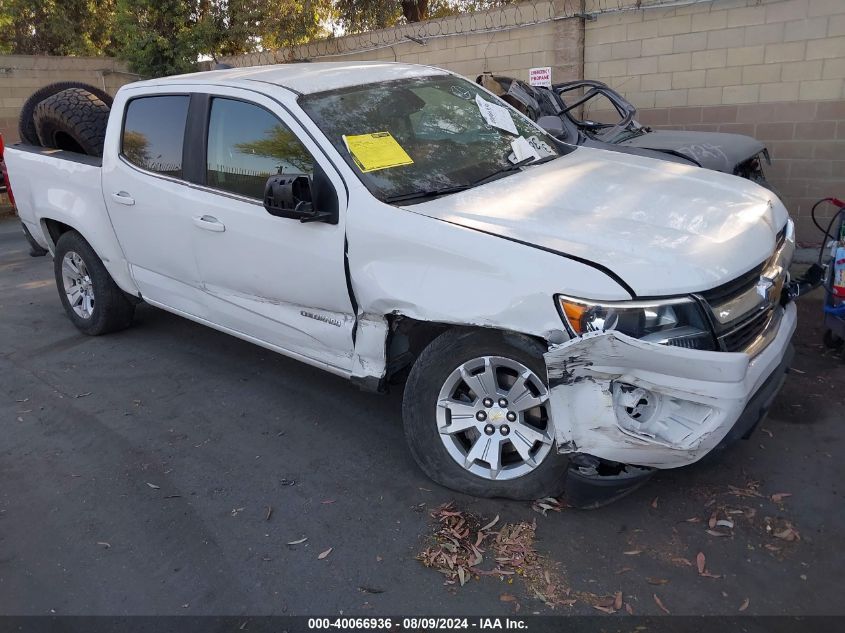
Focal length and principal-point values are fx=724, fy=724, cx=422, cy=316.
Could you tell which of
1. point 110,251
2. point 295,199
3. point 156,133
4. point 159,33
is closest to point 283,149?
point 295,199

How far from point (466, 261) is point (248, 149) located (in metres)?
1.67

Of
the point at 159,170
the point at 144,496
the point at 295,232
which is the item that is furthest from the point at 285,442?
the point at 159,170

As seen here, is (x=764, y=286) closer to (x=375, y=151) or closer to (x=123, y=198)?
(x=375, y=151)

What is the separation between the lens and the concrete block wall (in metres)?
6.79

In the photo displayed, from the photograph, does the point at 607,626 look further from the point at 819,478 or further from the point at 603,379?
the point at 819,478

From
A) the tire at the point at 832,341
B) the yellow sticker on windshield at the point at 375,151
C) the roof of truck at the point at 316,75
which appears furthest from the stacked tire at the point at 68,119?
the tire at the point at 832,341

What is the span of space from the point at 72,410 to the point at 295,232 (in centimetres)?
210

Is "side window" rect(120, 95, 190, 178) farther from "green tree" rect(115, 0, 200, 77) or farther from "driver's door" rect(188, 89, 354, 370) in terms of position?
"green tree" rect(115, 0, 200, 77)

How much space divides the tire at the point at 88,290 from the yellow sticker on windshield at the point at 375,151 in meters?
2.84

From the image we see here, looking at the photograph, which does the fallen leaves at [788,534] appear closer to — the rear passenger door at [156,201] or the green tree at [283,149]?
the green tree at [283,149]

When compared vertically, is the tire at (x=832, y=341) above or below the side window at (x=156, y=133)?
below

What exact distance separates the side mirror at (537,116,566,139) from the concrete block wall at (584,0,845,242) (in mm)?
2131

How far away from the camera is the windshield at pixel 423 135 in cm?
362

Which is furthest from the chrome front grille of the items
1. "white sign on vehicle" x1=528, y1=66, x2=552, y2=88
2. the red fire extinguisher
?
"white sign on vehicle" x1=528, y1=66, x2=552, y2=88
